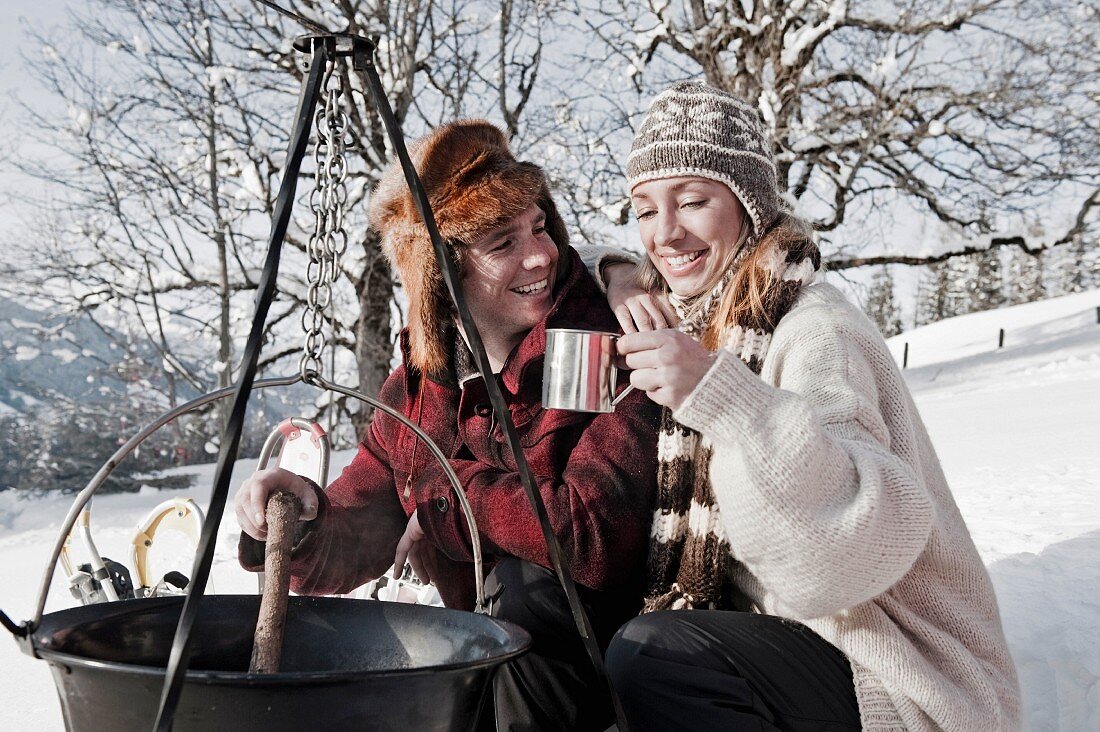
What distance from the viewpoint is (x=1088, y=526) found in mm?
3318

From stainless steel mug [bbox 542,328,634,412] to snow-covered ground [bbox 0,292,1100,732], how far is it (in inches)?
53.8

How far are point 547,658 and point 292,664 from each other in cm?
53

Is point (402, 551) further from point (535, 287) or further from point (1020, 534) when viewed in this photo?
point (1020, 534)

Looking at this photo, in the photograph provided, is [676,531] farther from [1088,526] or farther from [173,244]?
[173,244]

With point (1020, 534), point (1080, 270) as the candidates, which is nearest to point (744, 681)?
point (1020, 534)

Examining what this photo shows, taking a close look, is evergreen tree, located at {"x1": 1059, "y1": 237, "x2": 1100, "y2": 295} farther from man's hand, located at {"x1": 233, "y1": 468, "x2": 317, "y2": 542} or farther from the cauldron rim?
the cauldron rim

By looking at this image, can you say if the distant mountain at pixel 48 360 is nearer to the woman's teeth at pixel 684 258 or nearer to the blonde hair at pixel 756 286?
the woman's teeth at pixel 684 258

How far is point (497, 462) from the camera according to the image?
80.2 inches

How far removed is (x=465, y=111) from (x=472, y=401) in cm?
716

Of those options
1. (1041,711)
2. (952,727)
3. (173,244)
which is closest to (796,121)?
(173,244)

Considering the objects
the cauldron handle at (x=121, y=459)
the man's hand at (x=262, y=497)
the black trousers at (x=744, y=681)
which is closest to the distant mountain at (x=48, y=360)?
the man's hand at (x=262, y=497)

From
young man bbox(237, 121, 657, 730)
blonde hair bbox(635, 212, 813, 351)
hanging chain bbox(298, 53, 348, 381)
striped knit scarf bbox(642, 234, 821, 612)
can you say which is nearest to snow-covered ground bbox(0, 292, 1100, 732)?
striped knit scarf bbox(642, 234, 821, 612)

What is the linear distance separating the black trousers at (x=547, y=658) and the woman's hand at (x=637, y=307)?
564 mm

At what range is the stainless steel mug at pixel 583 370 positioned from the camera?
4.88 feet
